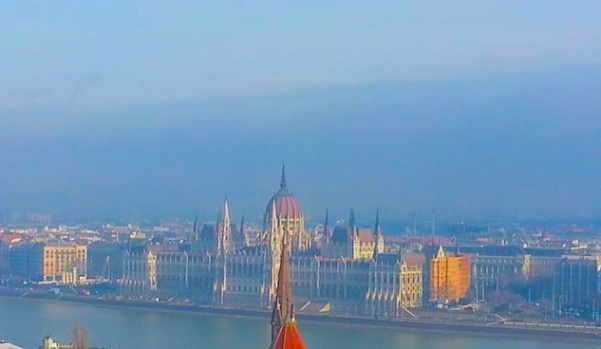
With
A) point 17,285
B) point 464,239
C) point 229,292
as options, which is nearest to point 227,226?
point 229,292

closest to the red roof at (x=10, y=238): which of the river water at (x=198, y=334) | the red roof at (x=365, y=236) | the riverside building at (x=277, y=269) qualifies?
the riverside building at (x=277, y=269)

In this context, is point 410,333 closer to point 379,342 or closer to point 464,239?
point 379,342

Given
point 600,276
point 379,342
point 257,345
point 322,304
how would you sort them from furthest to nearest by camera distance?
point 600,276 < point 322,304 < point 379,342 < point 257,345

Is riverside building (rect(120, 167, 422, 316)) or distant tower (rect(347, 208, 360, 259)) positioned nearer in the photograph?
riverside building (rect(120, 167, 422, 316))

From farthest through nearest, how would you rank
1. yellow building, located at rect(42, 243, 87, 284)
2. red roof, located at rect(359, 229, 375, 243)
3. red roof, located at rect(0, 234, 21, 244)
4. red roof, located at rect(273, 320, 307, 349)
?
red roof, located at rect(0, 234, 21, 244), yellow building, located at rect(42, 243, 87, 284), red roof, located at rect(359, 229, 375, 243), red roof, located at rect(273, 320, 307, 349)

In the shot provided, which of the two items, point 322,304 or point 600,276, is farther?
point 600,276

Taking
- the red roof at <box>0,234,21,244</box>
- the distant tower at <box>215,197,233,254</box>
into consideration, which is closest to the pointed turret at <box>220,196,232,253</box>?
the distant tower at <box>215,197,233,254</box>

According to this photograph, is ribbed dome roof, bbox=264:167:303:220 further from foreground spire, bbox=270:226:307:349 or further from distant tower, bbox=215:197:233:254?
foreground spire, bbox=270:226:307:349
